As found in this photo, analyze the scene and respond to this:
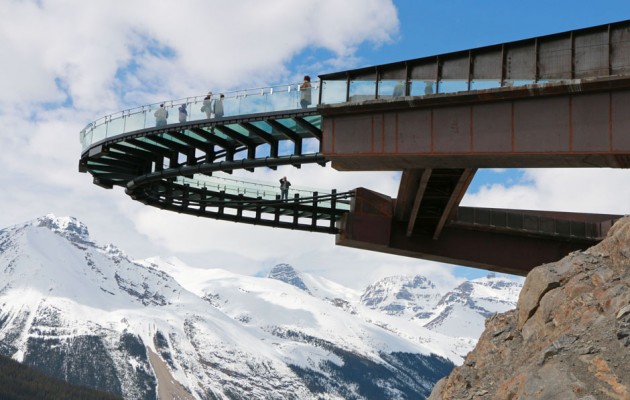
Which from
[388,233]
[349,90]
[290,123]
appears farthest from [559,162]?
[388,233]

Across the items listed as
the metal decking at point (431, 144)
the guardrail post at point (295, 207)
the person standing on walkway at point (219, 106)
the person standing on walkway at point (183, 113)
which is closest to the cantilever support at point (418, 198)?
the metal decking at point (431, 144)

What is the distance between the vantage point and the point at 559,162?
3006 centimetres

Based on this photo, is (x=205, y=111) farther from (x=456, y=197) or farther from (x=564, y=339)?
(x=564, y=339)

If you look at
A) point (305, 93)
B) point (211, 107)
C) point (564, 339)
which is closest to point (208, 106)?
point (211, 107)

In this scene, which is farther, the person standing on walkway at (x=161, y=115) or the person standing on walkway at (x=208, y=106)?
the person standing on walkway at (x=161, y=115)

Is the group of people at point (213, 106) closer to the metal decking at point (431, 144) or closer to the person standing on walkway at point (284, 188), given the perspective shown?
the metal decking at point (431, 144)

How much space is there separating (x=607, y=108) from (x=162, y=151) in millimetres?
23103

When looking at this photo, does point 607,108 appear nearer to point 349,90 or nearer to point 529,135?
point 529,135

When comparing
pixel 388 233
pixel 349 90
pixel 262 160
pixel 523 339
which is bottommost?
pixel 523 339

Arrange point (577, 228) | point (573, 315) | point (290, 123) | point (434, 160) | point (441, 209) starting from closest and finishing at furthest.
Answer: point (573, 315), point (434, 160), point (290, 123), point (441, 209), point (577, 228)

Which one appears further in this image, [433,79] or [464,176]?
[464,176]

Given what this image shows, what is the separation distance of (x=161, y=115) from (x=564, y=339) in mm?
22797

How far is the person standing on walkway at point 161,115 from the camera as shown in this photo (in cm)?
4012

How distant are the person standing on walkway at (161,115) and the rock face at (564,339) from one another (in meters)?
17.4
